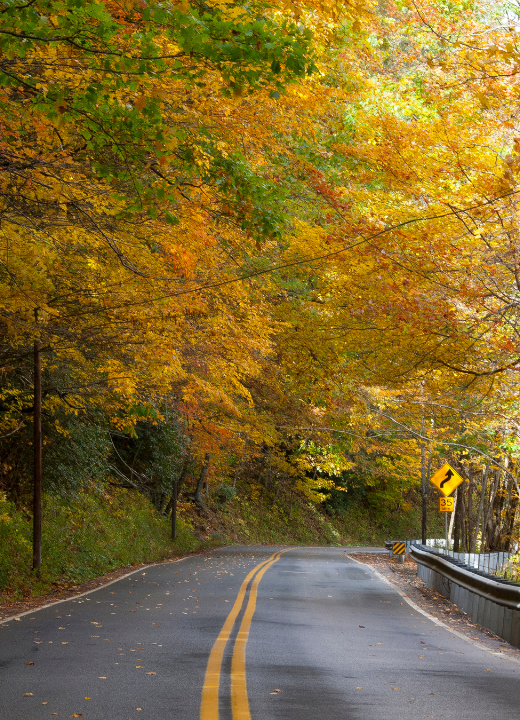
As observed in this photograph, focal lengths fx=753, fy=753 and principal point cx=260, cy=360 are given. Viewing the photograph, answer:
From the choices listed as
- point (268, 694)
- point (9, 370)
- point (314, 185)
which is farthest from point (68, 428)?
point (268, 694)

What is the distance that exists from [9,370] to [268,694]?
37.3ft

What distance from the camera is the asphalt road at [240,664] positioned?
5602 mm

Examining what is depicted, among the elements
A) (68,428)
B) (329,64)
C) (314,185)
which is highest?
(329,64)

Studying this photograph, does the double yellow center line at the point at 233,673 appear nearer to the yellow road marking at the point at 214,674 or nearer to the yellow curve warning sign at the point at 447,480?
the yellow road marking at the point at 214,674

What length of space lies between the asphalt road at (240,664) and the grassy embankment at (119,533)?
7.70ft

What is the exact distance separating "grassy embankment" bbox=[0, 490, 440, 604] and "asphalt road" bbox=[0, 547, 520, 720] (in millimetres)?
2348

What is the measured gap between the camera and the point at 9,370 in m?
15.7

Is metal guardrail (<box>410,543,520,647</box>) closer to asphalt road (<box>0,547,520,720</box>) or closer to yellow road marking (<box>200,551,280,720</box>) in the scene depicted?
asphalt road (<box>0,547,520,720</box>)

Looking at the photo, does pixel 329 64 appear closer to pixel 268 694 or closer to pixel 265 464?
pixel 268 694

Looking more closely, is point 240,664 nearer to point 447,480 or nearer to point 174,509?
point 447,480

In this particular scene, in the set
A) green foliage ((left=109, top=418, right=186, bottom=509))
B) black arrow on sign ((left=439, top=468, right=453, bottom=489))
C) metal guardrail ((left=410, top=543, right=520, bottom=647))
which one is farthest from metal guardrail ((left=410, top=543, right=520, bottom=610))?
green foliage ((left=109, top=418, right=186, bottom=509))

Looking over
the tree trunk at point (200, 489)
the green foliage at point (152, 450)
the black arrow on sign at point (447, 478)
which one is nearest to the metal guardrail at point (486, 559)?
the black arrow on sign at point (447, 478)

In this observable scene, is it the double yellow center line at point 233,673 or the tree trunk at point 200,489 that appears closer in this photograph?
the double yellow center line at point 233,673

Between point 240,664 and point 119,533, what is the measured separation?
1592cm
